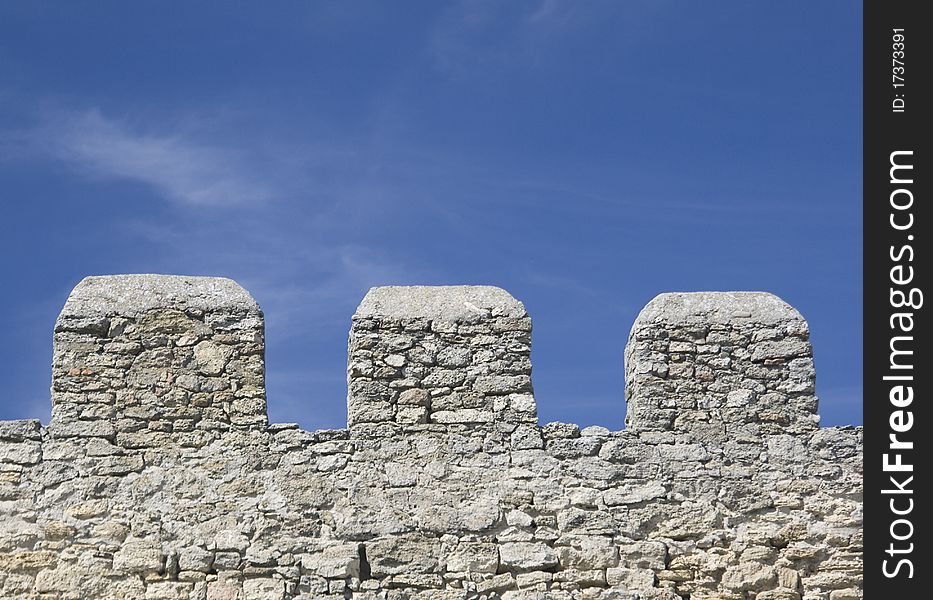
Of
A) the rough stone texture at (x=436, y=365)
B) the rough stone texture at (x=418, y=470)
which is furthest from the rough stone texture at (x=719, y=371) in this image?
the rough stone texture at (x=436, y=365)

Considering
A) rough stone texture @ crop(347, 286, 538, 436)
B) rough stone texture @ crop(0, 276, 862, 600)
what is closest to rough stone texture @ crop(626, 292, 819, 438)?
rough stone texture @ crop(0, 276, 862, 600)

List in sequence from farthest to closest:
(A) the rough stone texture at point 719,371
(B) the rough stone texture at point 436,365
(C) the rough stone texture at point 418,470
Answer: (A) the rough stone texture at point 719,371, (B) the rough stone texture at point 436,365, (C) the rough stone texture at point 418,470

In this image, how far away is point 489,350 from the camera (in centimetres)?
967

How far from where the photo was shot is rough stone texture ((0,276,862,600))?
361 inches

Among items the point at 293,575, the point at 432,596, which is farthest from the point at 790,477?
the point at 293,575

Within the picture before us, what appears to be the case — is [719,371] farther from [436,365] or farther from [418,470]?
[418,470]

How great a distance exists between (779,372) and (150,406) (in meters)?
3.92

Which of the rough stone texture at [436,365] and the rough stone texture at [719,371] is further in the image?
the rough stone texture at [719,371]

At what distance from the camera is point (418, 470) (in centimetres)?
943

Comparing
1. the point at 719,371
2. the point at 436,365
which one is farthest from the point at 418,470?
the point at 719,371

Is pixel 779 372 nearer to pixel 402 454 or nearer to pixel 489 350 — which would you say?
pixel 489 350

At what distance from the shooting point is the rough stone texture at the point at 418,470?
9.17 meters

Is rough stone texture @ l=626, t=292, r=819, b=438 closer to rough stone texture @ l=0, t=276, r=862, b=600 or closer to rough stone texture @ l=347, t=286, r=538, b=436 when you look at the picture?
rough stone texture @ l=0, t=276, r=862, b=600

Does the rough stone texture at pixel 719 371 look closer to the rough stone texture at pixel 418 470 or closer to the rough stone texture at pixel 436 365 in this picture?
the rough stone texture at pixel 418 470
